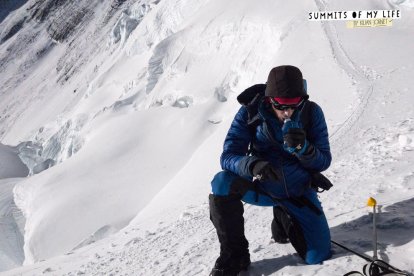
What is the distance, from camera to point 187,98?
15.1 metres

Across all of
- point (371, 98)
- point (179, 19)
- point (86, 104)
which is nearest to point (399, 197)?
point (371, 98)

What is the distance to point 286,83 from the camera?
8.98ft

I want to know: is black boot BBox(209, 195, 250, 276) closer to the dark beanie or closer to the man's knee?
the man's knee

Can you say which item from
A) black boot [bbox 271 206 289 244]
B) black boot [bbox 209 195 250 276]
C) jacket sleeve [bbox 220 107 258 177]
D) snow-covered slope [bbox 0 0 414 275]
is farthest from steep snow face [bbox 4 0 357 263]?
black boot [bbox 209 195 250 276]

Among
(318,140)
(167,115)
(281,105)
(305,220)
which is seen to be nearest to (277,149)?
(318,140)

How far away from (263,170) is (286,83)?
0.55 meters

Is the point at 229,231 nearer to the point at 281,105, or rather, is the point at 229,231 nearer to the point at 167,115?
the point at 281,105

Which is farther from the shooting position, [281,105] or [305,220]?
[305,220]

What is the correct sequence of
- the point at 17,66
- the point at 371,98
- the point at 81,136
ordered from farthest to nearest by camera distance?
1. the point at 17,66
2. the point at 81,136
3. the point at 371,98

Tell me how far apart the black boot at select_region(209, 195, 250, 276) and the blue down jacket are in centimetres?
21

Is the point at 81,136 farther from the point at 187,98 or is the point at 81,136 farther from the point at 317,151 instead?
the point at 317,151

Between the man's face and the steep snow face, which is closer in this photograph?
the man's face

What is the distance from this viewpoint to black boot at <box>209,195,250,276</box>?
2871mm

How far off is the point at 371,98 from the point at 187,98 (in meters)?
8.14
